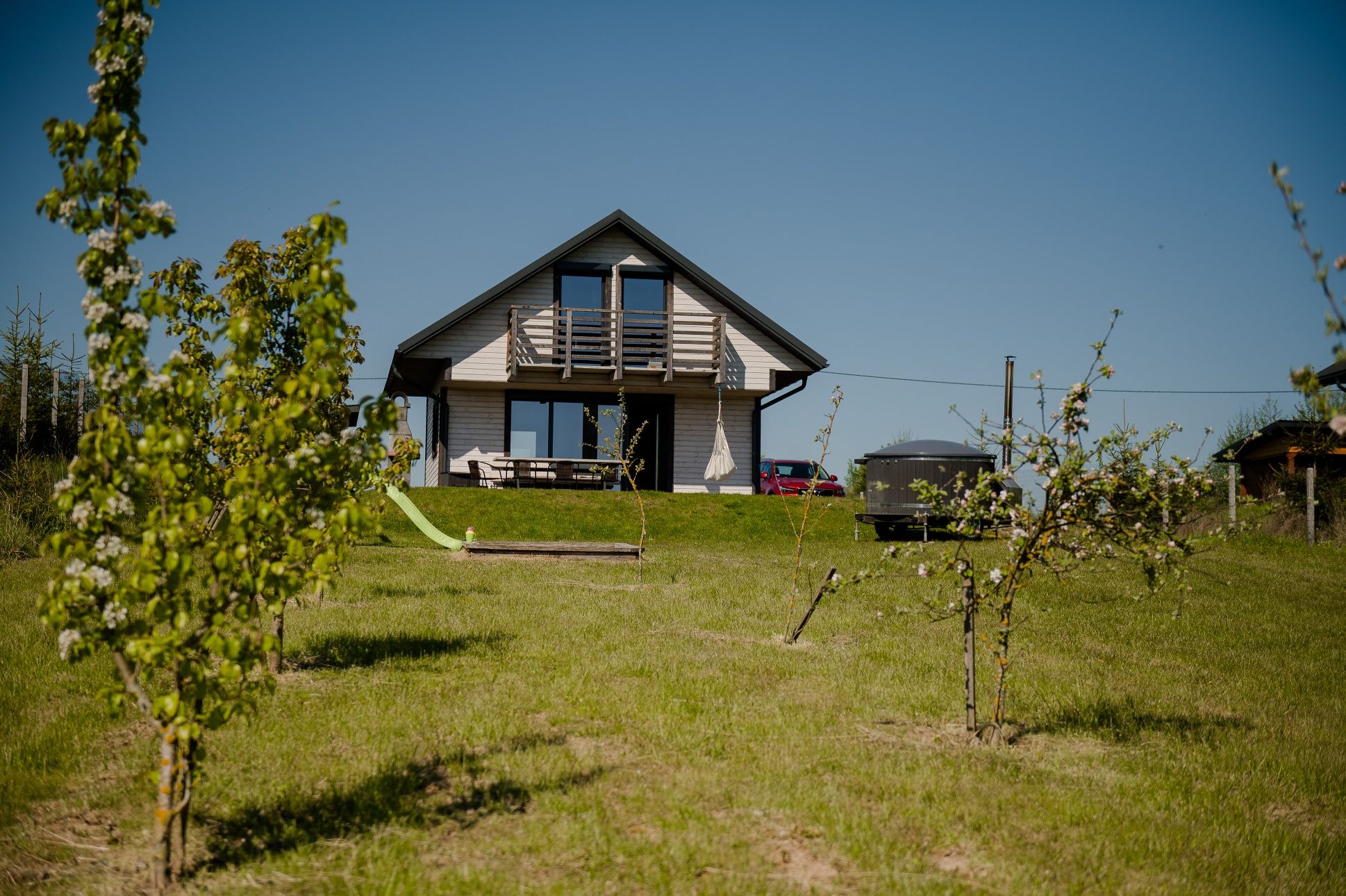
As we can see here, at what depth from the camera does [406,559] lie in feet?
47.9

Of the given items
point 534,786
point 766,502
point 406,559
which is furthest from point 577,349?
point 534,786

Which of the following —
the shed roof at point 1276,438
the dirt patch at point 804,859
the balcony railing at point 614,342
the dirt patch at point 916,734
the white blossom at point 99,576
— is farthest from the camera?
the balcony railing at point 614,342

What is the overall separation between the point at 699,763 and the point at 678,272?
21.6 m

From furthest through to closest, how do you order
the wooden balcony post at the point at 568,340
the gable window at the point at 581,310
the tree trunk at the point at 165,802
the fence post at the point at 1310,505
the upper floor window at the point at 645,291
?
the upper floor window at the point at 645,291 → the gable window at the point at 581,310 → the wooden balcony post at the point at 568,340 → the fence post at the point at 1310,505 → the tree trunk at the point at 165,802

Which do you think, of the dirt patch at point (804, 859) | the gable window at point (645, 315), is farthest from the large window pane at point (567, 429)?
the dirt patch at point (804, 859)

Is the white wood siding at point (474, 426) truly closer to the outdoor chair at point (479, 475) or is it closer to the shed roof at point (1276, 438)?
the outdoor chair at point (479, 475)

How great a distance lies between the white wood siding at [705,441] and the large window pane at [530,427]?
3585 millimetres

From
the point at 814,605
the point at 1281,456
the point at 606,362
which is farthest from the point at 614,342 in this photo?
the point at 1281,456

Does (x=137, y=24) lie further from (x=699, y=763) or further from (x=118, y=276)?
(x=699, y=763)

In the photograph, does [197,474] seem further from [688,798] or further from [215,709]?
[688,798]

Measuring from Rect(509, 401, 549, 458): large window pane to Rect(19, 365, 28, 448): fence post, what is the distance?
1168 cm

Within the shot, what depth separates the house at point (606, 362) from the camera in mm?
24656

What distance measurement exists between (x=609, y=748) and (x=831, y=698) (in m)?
2.00

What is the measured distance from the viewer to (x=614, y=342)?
81.0ft
